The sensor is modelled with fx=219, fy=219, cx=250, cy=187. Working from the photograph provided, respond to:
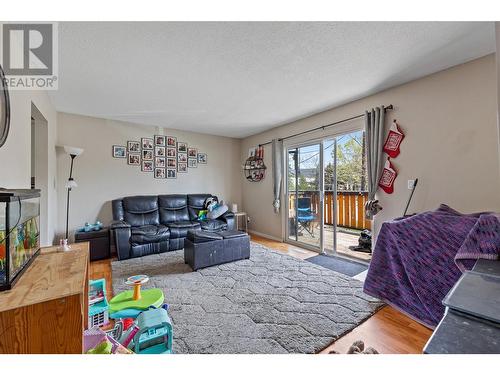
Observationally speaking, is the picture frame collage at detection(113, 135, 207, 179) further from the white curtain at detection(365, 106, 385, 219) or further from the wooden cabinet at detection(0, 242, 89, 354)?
the wooden cabinet at detection(0, 242, 89, 354)

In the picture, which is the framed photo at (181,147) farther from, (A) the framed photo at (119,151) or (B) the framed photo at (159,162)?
(A) the framed photo at (119,151)

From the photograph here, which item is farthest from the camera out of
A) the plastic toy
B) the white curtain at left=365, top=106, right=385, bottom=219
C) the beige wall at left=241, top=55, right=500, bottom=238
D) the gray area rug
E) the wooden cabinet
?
the white curtain at left=365, top=106, right=385, bottom=219

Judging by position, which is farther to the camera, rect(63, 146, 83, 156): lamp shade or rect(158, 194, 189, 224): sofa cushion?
rect(158, 194, 189, 224): sofa cushion

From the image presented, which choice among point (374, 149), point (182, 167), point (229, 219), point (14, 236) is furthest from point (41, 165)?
point (374, 149)

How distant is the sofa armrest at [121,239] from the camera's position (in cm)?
328

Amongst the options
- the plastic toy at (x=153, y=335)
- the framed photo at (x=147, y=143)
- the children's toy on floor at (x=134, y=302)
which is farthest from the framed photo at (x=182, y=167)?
the plastic toy at (x=153, y=335)

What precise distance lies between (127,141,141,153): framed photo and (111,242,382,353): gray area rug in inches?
85.0

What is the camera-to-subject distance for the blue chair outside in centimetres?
414

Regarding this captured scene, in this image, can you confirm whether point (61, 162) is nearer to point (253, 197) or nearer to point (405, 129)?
point (253, 197)

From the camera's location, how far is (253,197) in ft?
17.6

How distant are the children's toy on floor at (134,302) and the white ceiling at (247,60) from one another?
203cm

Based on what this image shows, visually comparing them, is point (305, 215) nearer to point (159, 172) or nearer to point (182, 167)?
point (182, 167)

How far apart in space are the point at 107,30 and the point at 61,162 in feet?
9.77

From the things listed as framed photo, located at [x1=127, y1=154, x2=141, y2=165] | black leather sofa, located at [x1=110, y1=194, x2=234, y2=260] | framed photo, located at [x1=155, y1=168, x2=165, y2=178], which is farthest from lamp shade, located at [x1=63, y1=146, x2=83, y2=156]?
framed photo, located at [x1=155, y1=168, x2=165, y2=178]
